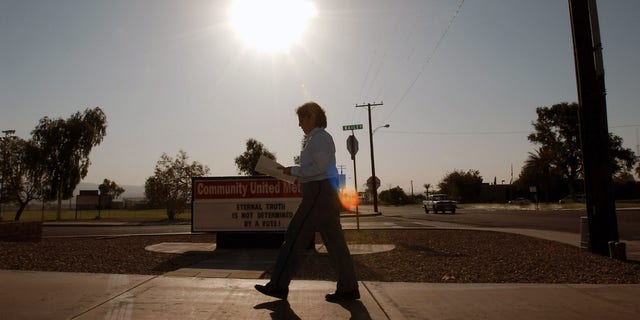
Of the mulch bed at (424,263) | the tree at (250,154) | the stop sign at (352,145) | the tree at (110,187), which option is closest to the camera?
the mulch bed at (424,263)

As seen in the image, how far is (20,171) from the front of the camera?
3859 cm

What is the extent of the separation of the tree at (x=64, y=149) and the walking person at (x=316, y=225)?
130 feet

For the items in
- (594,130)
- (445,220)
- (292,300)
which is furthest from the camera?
(445,220)

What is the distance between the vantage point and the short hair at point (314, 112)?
471 centimetres

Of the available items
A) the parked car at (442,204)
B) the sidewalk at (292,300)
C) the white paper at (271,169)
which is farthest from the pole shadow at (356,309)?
the parked car at (442,204)

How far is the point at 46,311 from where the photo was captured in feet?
13.1

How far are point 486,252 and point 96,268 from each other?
6.39 metres

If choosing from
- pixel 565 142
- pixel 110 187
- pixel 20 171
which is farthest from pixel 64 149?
pixel 110 187

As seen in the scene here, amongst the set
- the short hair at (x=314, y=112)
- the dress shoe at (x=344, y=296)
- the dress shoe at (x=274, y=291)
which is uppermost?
the short hair at (x=314, y=112)

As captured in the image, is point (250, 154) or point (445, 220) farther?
point (250, 154)

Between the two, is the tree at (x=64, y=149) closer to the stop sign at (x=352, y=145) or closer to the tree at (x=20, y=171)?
the tree at (x=20, y=171)

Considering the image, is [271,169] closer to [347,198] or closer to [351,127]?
[351,127]

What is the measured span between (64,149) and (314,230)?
134ft

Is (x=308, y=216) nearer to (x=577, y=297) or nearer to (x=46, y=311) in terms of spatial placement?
(x=46, y=311)
